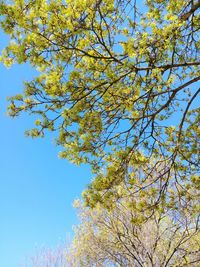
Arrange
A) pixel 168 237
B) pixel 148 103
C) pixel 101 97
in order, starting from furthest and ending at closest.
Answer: pixel 168 237 < pixel 148 103 < pixel 101 97

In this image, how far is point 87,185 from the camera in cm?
573

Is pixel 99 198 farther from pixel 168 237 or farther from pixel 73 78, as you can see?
pixel 168 237

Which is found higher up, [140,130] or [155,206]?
[140,130]

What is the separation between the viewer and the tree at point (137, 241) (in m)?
13.5

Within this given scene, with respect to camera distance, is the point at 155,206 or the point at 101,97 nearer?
the point at 101,97

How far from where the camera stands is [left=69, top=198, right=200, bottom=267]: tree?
44.3 ft

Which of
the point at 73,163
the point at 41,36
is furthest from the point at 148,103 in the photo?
the point at 41,36

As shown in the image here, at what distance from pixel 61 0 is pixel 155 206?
3.55 m

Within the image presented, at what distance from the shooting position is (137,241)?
13.8m

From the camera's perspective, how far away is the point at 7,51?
4.58m

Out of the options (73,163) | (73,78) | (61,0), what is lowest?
(73,163)

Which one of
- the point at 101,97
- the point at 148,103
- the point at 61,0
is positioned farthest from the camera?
the point at 148,103

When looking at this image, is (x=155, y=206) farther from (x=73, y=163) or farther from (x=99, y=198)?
(x=73, y=163)

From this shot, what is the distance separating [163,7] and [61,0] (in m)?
2.21
